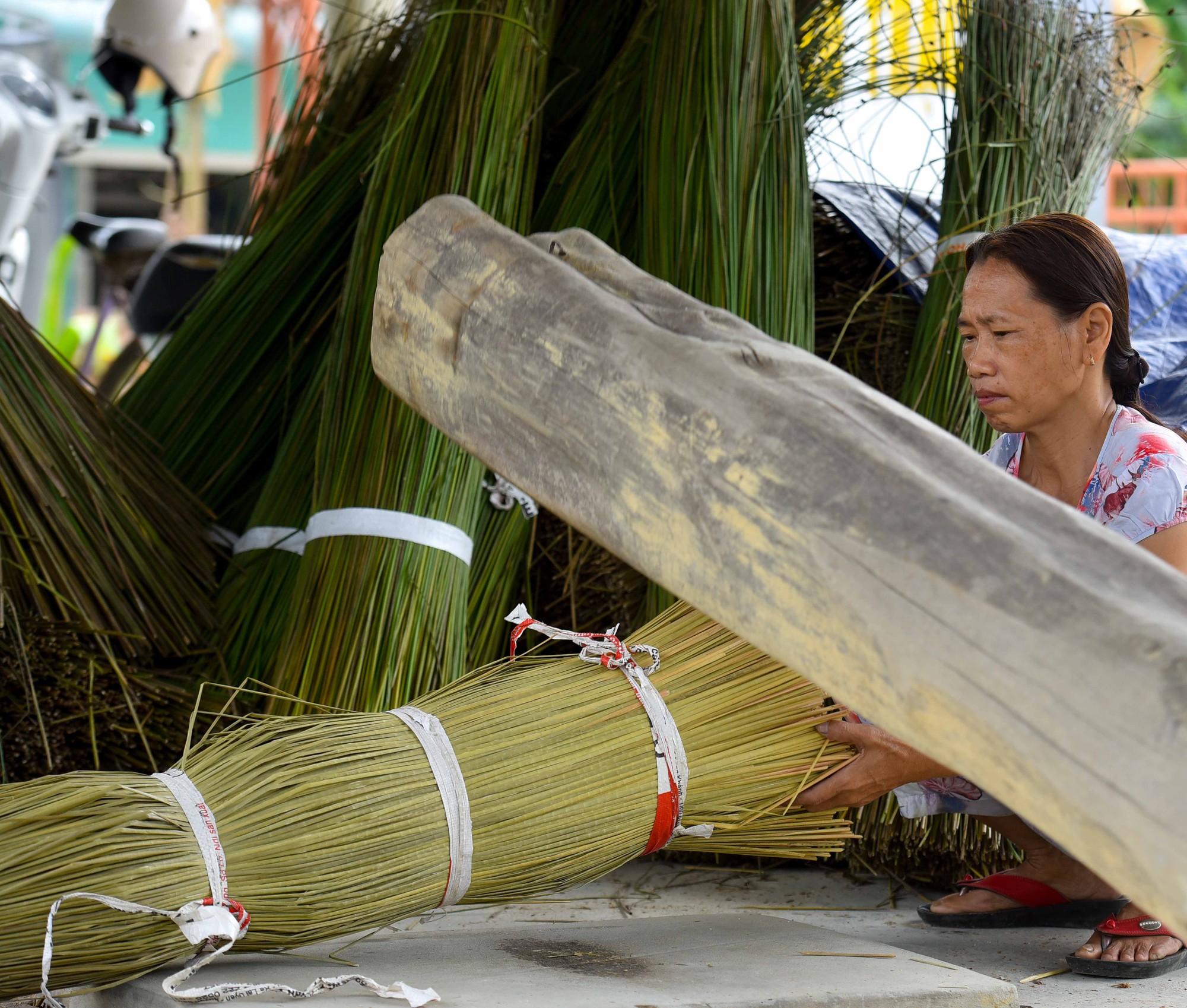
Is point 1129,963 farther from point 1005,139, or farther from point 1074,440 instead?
point 1005,139

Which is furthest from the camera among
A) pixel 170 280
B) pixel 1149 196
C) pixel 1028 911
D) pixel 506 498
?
pixel 1149 196

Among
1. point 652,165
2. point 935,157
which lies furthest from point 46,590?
point 935,157

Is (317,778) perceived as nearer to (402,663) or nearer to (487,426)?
(487,426)

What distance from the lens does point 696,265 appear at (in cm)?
192

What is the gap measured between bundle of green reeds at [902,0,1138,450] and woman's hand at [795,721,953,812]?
755 millimetres

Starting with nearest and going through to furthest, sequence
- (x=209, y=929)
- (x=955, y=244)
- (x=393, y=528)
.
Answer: (x=209, y=929)
(x=393, y=528)
(x=955, y=244)

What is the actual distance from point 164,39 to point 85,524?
2.61 meters

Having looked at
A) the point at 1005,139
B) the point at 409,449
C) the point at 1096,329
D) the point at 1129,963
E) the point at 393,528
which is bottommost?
the point at 1129,963

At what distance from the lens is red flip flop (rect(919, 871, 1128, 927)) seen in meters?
1.66

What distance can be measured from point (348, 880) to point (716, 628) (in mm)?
516

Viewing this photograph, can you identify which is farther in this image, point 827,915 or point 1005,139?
point 1005,139

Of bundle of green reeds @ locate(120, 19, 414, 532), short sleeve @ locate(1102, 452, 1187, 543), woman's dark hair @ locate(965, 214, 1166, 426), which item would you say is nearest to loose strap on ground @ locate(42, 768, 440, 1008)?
short sleeve @ locate(1102, 452, 1187, 543)

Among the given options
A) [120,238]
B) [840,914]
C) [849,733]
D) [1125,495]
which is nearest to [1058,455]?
[1125,495]

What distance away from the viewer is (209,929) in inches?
43.1
